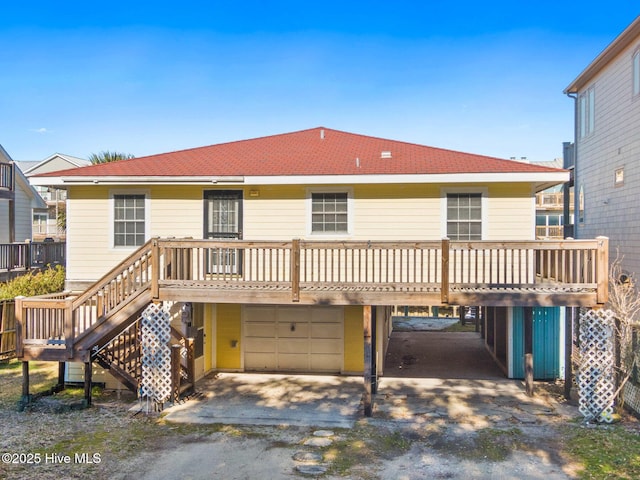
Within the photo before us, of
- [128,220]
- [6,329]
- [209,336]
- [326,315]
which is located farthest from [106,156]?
[326,315]

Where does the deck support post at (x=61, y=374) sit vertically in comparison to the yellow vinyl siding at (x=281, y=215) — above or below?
below

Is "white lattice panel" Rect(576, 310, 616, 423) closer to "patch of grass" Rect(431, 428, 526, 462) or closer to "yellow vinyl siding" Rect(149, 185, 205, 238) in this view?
"patch of grass" Rect(431, 428, 526, 462)

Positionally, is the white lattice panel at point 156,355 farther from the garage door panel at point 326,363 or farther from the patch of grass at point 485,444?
→ the patch of grass at point 485,444

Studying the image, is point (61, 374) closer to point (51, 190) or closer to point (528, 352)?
point (528, 352)

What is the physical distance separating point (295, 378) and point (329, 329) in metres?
1.41

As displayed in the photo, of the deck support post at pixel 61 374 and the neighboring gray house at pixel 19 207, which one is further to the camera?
the neighboring gray house at pixel 19 207

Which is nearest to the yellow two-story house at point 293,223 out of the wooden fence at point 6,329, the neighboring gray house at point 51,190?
the wooden fence at point 6,329

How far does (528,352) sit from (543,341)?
4.72 feet

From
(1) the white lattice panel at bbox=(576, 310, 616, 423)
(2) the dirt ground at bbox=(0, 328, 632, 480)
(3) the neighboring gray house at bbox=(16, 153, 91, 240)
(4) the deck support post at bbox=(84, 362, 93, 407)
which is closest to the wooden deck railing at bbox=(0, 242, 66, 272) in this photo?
(2) the dirt ground at bbox=(0, 328, 632, 480)

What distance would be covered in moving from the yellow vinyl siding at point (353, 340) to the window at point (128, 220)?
5.23 meters

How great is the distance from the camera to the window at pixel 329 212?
12.1m

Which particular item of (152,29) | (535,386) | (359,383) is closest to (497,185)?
A: (535,386)

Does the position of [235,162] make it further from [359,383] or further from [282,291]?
[359,383]

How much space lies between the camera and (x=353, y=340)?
12.7 m
